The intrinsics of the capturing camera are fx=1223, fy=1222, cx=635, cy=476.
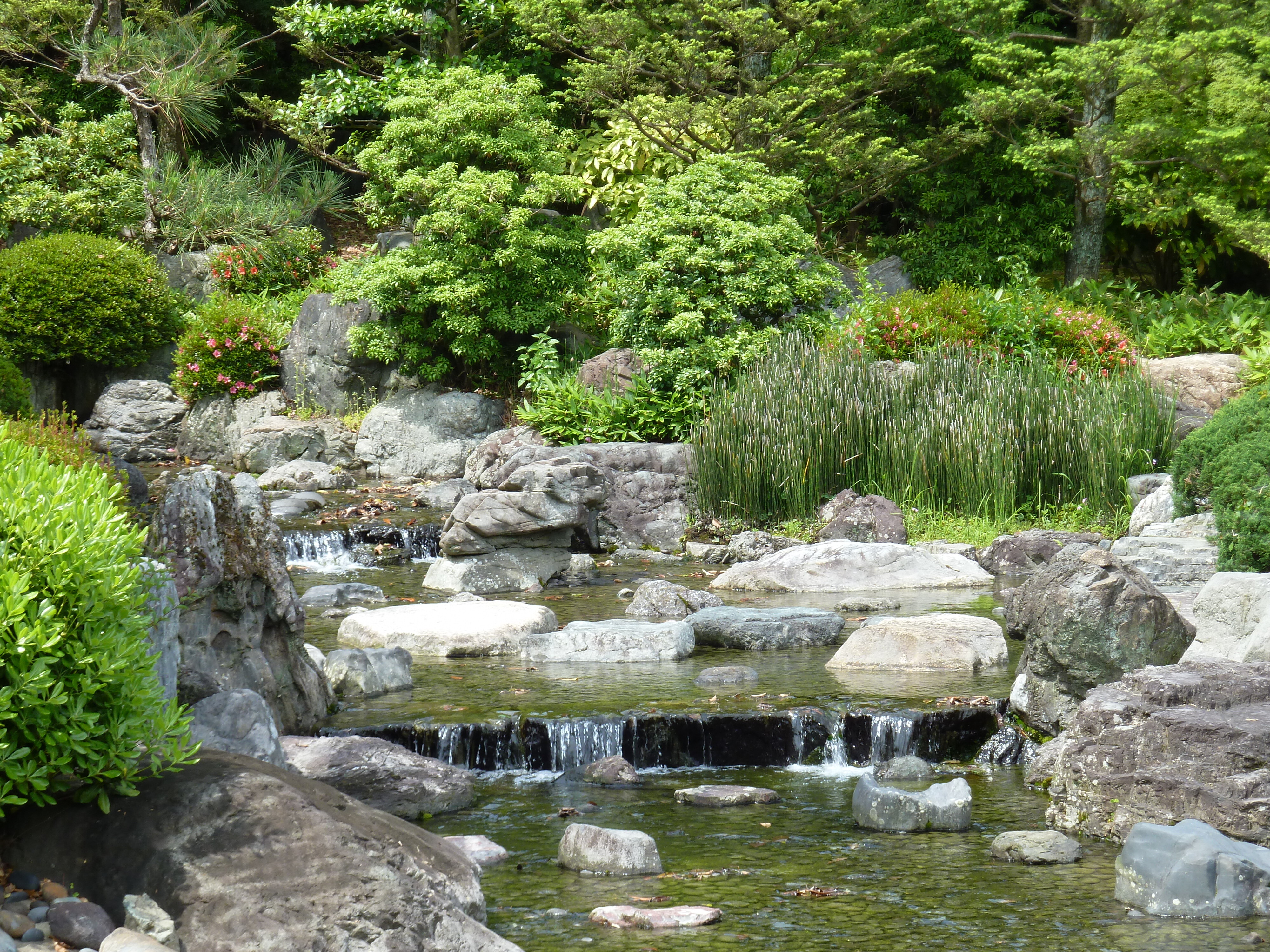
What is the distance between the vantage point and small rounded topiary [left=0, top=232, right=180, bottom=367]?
17125 mm

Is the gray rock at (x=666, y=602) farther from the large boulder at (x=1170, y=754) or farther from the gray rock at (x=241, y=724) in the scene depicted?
the gray rock at (x=241, y=724)

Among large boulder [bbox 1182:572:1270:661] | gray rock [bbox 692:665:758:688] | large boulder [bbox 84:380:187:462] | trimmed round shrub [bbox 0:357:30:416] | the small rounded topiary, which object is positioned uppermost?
the small rounded topiary

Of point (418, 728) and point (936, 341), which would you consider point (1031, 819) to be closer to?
point (418, 728)

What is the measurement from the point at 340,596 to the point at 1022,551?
5.60 meters

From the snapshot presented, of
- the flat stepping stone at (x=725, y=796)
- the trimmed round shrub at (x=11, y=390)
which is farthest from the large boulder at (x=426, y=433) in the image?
the flat stepping stone at (x=725, y=796)

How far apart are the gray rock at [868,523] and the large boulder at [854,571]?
0.75m

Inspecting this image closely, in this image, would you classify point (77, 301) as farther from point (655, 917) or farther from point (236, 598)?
point (655, 917)

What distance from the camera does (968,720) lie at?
6.15 meters

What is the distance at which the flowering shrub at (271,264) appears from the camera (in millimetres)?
19516

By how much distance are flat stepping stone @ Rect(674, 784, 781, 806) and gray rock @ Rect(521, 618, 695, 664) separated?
7.17ft

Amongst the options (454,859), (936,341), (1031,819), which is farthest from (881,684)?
(936,341)

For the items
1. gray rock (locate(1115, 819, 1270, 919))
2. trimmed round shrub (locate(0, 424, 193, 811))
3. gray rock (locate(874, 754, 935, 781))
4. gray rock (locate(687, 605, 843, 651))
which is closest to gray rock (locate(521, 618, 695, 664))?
gray rock (locate(687, 605, 843, 651))

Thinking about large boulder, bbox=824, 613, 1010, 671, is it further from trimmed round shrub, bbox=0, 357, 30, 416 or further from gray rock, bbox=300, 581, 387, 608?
trimmed round shrub, bbox=0, 357, 30, 416

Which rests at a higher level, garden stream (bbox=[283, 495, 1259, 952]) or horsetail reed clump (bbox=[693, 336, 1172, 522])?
horsetail reed clump (bbox=[693, 336, 1172, 522])
